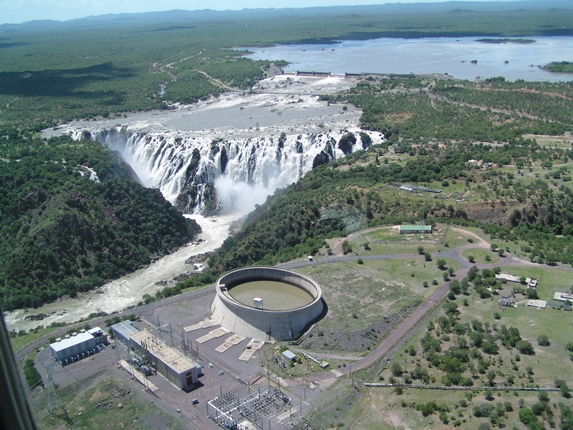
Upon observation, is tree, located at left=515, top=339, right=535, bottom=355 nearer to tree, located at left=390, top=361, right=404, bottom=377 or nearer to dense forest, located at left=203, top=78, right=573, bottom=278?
tree, located at left=390, top=361, right=404, bottom=377

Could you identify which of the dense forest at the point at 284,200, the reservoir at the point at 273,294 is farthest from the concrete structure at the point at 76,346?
the reservoir at the point at 273,294

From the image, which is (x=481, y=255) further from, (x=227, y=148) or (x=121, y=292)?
(x=227, y=148)

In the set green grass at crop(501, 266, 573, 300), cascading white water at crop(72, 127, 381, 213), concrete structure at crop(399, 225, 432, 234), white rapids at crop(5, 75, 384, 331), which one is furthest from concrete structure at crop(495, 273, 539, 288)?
cascading white water at crop(72, 127, 381, 213)

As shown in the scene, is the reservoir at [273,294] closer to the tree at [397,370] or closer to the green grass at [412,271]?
the green grass at [412,271]

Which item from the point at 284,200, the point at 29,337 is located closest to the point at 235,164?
the point at 284,200

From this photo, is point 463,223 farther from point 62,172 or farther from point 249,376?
point 62,172

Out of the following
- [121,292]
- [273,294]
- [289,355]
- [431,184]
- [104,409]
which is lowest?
[121,292]
